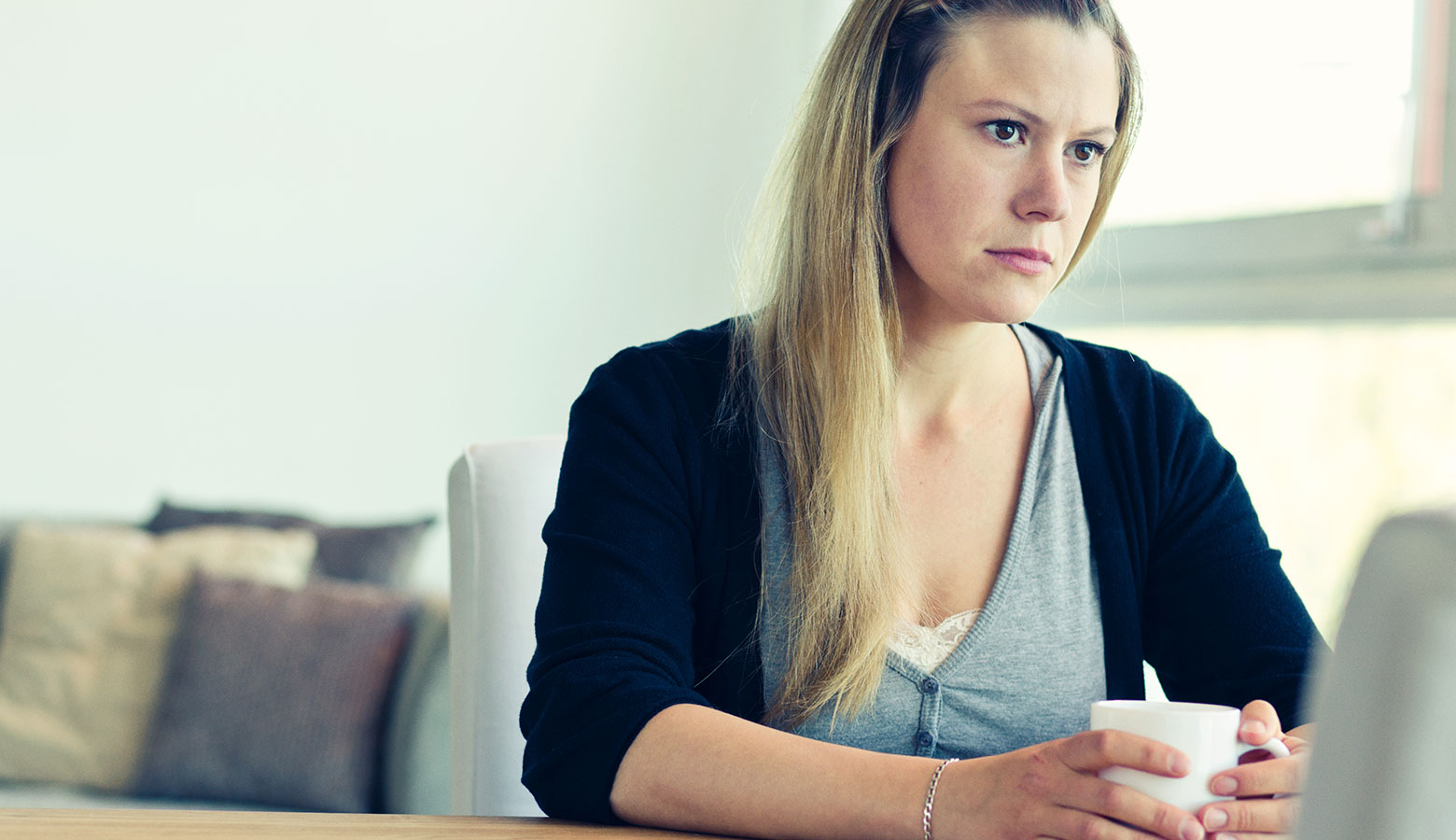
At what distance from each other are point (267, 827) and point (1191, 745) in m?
0.50

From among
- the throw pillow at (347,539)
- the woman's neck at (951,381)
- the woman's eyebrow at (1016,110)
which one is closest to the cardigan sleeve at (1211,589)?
the woman's neck at (951,381)

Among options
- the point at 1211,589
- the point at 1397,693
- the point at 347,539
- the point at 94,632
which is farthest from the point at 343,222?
the point at 1397,693

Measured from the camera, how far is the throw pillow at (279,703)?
253 cm

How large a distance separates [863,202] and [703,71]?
2406 millimetres

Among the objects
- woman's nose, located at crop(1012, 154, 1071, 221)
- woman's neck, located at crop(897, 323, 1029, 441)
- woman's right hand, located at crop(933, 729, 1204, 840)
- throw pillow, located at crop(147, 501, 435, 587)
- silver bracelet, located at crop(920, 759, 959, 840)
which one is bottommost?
throw pillow, located at crop(147, 501, 435, 587)

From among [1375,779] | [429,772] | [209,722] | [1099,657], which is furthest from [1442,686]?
[209,722]

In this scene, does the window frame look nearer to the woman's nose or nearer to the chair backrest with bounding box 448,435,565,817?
the woman's nose

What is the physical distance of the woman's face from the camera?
106 cm

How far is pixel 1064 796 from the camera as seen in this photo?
69cm

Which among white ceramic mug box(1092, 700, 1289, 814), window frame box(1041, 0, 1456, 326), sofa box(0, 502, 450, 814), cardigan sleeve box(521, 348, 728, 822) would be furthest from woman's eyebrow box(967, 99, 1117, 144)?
sofa box(0, 502, 450, 814)

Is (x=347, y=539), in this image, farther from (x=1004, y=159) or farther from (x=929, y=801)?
(x=929, y=801)

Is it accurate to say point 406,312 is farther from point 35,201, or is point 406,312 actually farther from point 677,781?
point 677,781

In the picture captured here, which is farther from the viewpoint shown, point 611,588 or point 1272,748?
point 611,588

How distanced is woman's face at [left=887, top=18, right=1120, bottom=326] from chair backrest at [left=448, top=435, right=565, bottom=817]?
39cm
